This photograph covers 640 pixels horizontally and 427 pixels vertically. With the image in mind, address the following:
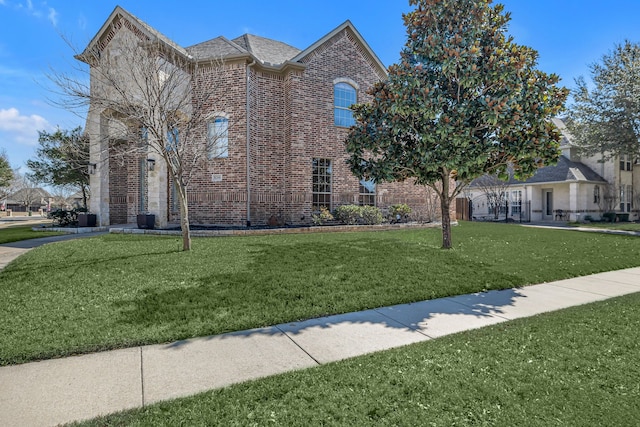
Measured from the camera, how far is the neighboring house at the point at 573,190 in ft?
83.6

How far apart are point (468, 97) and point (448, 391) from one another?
7.70 meters

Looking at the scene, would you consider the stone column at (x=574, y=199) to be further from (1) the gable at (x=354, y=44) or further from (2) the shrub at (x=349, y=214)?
(2) the shrub at (x=349, y=214)

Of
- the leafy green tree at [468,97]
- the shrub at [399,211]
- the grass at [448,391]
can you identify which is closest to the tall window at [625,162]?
the shrub at [399,211]

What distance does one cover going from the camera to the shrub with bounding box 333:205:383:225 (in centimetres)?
1543

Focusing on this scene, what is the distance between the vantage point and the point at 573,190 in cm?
2512

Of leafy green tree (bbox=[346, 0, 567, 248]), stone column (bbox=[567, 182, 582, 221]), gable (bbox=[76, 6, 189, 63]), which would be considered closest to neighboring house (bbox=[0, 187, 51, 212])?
gable (bbox=[76, 6, 189, 63])

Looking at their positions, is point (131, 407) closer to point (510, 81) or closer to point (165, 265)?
point (165, 265)

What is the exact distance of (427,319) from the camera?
4.74 meters

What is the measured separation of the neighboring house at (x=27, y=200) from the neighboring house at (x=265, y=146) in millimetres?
62052

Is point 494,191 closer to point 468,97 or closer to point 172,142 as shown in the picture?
point 468,97

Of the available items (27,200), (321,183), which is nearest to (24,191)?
(27,200)

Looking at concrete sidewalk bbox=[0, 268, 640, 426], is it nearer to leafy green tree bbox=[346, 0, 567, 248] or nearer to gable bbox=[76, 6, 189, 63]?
leafy green tree bbox=[346, 0, 567, 248]

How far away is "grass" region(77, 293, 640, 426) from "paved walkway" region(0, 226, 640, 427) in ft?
0.84

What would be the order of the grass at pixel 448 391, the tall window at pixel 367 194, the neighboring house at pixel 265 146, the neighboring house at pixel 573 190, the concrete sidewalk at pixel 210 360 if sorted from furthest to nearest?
the neighboring house at pixel 573 190 → the tall window at pixel 367 194 → the neighboring house at pixel 265 146 → the concrete sidewalk at pixel 210 360 → the grass at pixel 448 391
